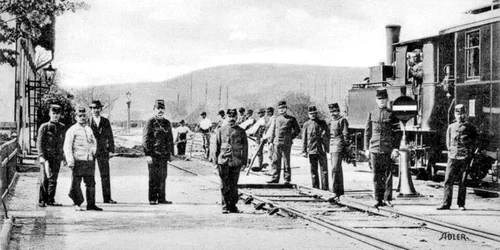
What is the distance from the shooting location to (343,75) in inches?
3250

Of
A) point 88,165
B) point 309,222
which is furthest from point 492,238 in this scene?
point 88,165

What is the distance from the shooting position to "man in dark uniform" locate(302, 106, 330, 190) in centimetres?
1372

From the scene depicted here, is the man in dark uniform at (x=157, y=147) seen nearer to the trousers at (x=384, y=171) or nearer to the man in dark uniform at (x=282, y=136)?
the trousers at (x=384, y=171)

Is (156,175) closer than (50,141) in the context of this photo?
No

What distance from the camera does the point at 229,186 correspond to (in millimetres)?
10727

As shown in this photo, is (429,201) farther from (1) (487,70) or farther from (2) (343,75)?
(2) (343,75)

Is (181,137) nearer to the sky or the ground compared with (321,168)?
nearer to the sky

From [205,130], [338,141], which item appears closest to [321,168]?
[338,141]

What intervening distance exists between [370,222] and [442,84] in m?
7.27

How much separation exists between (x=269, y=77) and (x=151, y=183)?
80564 millimetres

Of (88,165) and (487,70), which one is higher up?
(487,70)

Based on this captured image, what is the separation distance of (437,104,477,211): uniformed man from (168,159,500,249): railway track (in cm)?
119

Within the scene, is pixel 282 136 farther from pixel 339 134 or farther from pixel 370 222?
pixel 370 222

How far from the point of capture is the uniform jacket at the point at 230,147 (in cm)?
1081
